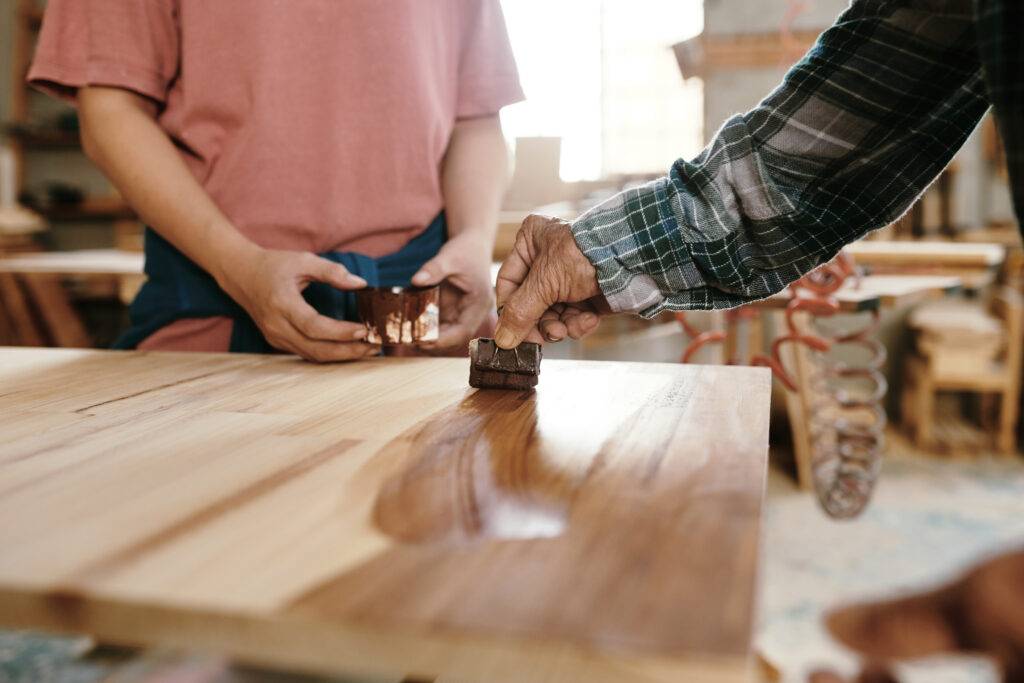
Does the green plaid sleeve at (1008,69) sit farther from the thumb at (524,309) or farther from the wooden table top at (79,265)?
the wooden table top at (79,265)

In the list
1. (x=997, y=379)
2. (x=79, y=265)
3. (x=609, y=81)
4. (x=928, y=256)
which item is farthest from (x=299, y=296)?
(x=609, y=81)

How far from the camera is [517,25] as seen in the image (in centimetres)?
490

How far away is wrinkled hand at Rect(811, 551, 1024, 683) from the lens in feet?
1.05

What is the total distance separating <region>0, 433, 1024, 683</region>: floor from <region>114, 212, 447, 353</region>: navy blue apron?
0.45m

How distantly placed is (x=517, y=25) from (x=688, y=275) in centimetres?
435

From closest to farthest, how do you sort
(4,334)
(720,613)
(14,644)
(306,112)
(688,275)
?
(720,613), (688,275), (306,112), (14,644), (4,334)

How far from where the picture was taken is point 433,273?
3.53 ft

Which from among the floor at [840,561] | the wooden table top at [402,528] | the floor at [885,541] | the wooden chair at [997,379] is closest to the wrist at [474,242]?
the wooden table top at [402,528]

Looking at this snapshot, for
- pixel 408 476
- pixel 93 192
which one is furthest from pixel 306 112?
pixel 93 192

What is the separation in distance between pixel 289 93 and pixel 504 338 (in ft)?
1.65

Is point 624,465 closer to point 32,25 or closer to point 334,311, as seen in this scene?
point 334,311

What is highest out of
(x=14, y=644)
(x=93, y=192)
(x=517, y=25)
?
(x=517, y=25)

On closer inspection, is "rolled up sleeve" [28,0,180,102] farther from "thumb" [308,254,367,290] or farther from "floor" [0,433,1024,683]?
Result: "floor" [0,433,1024,683]

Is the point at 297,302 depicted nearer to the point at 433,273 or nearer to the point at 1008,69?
the point at 433,273
